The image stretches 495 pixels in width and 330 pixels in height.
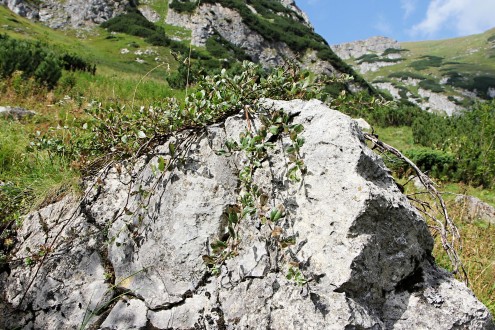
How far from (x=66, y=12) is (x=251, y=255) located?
60.3m

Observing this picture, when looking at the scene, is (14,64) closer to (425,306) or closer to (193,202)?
→ (193,202)

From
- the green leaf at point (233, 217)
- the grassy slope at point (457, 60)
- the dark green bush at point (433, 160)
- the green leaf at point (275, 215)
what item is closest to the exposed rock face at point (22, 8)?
the dark green bush at point (433, 160)

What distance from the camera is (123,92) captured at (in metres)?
10.7

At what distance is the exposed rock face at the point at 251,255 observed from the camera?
1.85m

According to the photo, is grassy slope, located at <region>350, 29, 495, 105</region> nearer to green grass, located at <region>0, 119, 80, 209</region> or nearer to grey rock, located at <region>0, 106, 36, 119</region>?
grey rock, located at <region>0, 106, 36, 119</region>

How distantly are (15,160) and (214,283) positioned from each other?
3019 mm

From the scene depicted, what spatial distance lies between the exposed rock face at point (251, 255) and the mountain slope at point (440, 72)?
3327 inches

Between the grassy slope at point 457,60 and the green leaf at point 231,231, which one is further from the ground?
the grassy slope at point 457,60

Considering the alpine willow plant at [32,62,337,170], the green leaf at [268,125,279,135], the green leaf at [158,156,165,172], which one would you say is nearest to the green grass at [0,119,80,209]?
the alpine willow plant at [32,62,337,170]

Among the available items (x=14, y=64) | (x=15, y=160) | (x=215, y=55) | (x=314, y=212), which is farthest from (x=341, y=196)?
(x=215, y=55)

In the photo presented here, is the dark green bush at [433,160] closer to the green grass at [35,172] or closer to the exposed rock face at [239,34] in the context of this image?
the green grass at [35,172]

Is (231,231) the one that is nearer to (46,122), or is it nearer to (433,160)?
(46,122)

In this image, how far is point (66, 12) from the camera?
167ft

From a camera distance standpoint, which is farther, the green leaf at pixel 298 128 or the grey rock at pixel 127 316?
the green leaf at pixel 298 128
